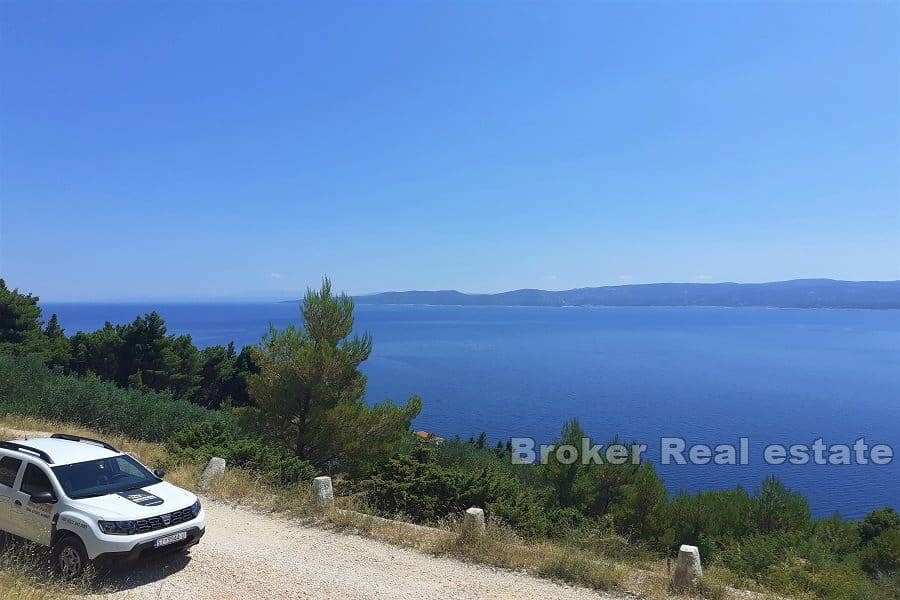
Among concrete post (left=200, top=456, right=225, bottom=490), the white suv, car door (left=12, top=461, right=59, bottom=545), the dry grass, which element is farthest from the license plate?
concrete post (left=200, top=456, right=225, bottom=490)

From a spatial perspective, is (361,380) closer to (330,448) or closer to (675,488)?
(330,448)

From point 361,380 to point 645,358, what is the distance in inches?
3449

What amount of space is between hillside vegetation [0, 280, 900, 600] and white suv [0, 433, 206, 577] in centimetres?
340

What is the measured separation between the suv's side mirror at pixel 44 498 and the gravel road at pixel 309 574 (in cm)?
112

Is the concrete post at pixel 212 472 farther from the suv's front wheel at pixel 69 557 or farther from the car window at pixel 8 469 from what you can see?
the suv's front wheel at pixel 69 557

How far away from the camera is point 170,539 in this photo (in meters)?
6.37

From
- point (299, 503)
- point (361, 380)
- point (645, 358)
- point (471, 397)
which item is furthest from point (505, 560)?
point (645, 358)

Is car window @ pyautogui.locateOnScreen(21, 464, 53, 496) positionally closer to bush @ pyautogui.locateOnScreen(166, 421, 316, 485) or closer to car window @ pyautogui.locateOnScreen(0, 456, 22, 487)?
car window @ pyautogui.locateOnScreen(0, 456, 22, 487)

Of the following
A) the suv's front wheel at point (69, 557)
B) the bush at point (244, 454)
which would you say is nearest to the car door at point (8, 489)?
the suv's front wheel at point (69, 557)

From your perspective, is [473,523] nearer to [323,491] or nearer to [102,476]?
[323,491]

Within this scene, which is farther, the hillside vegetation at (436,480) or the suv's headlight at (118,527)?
the hillside vegetation at (436,480)

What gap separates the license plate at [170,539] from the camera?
624 centimetres

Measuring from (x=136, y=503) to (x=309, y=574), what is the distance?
7.29 ft

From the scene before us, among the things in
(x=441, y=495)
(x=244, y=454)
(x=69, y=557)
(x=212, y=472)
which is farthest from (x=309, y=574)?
(x=244, y=454)
